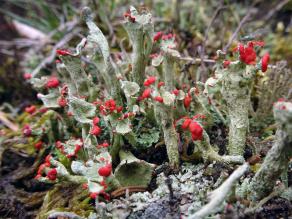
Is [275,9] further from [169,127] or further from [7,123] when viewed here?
[7,123]

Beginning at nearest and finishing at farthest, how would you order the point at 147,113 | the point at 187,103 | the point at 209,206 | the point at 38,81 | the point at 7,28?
the point at 209,206 < the point at 187,103 < the point at 147,113 < the point at 38,81 < the point at 7,28

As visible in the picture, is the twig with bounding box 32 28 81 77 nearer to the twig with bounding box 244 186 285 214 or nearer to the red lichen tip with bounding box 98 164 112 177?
the red lichen tip with bounding box 98 164 112 177

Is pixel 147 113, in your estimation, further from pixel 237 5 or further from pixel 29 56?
pixel 237 5

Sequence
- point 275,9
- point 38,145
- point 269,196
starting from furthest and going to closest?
point 275,9 < point 38,145 < point 269,196

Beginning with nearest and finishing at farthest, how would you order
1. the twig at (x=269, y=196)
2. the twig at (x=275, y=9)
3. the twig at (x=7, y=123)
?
the twig at (x=269, y=196)
the twig at (x=7, y=123)
the twig at (x=275, y=9)

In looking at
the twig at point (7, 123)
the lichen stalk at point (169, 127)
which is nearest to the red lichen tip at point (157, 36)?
the lichen stalk at point (169, 127)

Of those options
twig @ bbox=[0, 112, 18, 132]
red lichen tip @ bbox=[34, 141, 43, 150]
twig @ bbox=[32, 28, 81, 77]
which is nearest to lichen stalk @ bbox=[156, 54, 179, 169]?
red lichen tip @ bbox=[34, 141, 43, 150]

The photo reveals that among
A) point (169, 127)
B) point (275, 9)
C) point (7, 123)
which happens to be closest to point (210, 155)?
point (169, 127)

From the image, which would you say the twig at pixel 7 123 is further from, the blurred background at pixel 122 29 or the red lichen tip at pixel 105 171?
the red lichen tip at pixel 105 171

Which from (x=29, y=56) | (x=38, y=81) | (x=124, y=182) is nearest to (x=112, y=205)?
(x=124, y=182)

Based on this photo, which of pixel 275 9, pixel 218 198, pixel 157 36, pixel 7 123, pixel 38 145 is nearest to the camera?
pixel 218 198

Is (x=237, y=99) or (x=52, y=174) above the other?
(x=237, y=99)
